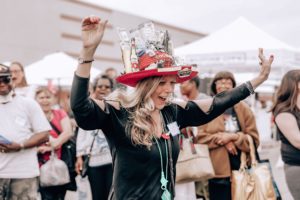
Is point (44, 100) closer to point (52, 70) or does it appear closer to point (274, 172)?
point (52, 70)

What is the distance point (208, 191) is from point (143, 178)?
2904mm

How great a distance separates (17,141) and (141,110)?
2252 millimetres

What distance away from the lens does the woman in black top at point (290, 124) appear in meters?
4.38

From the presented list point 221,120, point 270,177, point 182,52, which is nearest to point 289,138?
point 270,177

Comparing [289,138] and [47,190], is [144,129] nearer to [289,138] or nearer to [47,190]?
[289,138]

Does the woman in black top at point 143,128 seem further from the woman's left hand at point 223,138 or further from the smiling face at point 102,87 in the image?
the smiling face at point 102,87

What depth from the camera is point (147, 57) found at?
115 inches

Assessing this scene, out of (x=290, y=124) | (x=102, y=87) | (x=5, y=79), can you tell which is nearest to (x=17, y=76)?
(x=102, y=87)

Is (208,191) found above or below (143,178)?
below

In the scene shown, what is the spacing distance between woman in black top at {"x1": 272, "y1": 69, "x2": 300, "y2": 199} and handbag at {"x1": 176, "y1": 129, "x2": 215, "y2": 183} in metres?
0.87

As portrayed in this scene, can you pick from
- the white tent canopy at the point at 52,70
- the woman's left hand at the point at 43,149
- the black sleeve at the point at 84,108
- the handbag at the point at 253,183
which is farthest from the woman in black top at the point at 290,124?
the white tent canopy at the point at 52,70

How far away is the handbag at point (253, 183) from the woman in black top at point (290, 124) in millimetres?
445

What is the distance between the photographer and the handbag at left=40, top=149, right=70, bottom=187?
5628 millimetres

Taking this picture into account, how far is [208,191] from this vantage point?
18.2 ft
